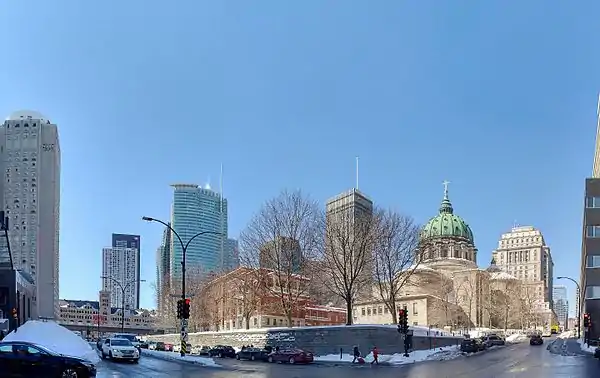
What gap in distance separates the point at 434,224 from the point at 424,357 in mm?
108898

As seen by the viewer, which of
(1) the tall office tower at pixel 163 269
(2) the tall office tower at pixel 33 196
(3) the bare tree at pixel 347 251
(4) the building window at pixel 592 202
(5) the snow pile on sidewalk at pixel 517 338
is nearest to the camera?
(3) the bare tree at pixel 347 251

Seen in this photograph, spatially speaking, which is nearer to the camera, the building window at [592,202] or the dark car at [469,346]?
the dark car at [469,346]

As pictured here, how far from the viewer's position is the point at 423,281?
10994 centimetres

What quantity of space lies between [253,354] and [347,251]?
15.9m

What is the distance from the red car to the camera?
155 feet

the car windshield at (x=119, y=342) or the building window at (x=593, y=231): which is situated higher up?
the building window at (x=593, y=231)

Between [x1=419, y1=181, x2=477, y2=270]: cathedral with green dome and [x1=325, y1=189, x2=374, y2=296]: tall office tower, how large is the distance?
46.0 m

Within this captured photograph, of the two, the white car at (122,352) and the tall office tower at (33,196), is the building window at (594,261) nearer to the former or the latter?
the white car at (122,352)

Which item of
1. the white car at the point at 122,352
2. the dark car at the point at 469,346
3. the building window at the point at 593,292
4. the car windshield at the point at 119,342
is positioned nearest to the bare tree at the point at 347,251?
the dark car at the point at 469,346

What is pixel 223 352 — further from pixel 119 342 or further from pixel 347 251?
pixel 119 342

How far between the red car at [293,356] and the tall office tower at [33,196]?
301 ft

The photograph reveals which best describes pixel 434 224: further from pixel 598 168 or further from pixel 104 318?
pixel 104 318

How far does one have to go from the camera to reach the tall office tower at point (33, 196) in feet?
426

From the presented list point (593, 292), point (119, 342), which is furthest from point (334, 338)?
point (593, 292)
